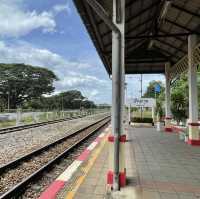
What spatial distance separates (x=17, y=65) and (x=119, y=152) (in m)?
66.0

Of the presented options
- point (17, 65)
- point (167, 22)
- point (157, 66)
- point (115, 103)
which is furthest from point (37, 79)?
point (115, 103)

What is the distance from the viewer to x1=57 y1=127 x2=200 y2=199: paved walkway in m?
3.96

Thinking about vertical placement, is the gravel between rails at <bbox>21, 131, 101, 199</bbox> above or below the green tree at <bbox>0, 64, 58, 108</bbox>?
below

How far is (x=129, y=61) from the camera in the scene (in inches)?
520

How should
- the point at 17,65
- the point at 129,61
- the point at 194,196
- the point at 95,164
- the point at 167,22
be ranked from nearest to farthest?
the point at 194,196
the point at 95,164
the point at 167,22
the point at 129,61
the point at 17,65

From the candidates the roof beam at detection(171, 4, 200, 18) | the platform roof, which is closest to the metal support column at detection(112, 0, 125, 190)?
the platform roof

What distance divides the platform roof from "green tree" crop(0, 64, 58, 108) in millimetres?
53921

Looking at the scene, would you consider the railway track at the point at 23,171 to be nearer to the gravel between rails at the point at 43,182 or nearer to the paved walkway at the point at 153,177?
the gravel between rails at the point at 43,182

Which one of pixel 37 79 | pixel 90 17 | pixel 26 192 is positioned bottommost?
pixel 26 192

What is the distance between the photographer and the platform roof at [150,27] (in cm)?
699

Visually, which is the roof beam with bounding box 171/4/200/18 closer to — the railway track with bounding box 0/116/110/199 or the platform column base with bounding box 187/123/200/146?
the platform column base with bounding box 187/123/200/146

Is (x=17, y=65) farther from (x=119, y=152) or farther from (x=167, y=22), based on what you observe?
(x=119, y=152)

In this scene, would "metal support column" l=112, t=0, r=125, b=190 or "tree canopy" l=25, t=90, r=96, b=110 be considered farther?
"tree canopy" l=25, t=90, r=96, b=110

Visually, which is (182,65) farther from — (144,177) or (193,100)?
(144,177)
